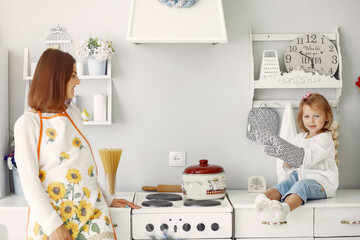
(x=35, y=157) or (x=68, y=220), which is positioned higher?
(x=35, y=157)

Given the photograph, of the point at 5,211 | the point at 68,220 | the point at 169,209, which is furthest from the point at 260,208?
the point at 5,211

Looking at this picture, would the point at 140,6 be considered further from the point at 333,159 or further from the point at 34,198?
the point at 333,159

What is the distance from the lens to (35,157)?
2.02 meters

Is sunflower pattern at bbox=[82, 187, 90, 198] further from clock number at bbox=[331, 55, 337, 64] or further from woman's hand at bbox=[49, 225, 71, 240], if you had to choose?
clock number at bbox=[331, 55, 337, 64]

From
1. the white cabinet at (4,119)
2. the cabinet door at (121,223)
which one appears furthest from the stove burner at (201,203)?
the white cabinet at (4,119)

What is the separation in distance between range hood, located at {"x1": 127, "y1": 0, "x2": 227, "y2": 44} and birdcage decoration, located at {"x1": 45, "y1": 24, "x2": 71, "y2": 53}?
542 millimetres

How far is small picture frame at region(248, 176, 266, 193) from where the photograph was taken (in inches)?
111

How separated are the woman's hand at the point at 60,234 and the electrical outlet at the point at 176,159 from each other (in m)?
1.03

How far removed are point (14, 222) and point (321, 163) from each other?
169 centimetres

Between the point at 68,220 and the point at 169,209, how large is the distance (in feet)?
1.94

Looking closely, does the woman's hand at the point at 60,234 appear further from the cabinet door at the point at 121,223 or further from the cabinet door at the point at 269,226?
the cabinet door at the point at 269,226

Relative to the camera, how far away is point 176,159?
294 cm

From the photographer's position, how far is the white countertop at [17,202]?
2.47 m

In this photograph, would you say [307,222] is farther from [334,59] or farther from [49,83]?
[49,83]
